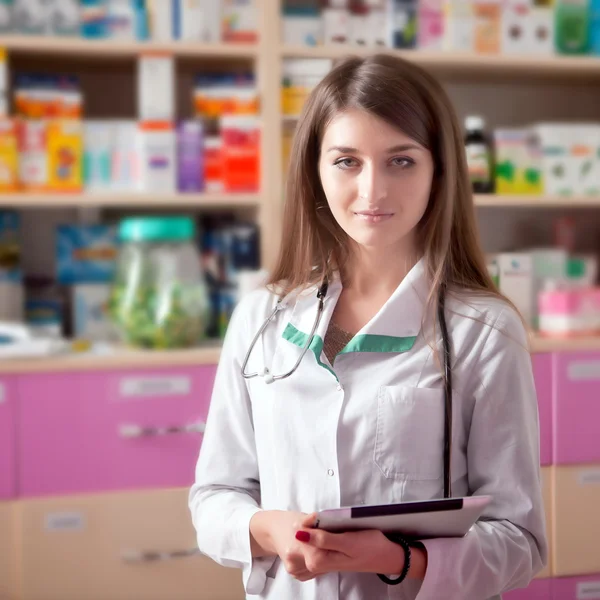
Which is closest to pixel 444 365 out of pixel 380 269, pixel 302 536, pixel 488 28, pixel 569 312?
pixel 380 269

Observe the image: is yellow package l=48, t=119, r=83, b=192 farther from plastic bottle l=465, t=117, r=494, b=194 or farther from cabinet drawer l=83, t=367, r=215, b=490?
plastic bottle l=465, t=117, r=494, b=194

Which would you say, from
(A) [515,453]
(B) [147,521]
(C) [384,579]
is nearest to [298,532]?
(C) [384,579]

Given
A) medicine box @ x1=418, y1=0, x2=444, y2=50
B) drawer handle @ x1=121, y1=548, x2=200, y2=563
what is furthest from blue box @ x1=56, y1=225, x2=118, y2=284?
medicine box @ x1=418, y1=0, x2=444, y2=50

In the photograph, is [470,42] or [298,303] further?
[470,42]

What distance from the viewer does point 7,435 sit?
6.01 ft

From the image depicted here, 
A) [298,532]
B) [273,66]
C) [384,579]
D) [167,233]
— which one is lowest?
[384,579]

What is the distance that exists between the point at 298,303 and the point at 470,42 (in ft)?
4.45

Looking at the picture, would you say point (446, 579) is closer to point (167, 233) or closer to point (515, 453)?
point (515, 453)

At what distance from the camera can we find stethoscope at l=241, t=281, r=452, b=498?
3.36 ft

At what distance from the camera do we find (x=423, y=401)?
3.37ft

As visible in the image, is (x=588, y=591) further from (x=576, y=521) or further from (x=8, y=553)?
(x=8, y=553)

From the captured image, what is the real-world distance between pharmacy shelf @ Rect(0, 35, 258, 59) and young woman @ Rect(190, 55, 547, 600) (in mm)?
980

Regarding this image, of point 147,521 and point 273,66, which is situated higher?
point 273,66

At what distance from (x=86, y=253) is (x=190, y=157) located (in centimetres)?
41
